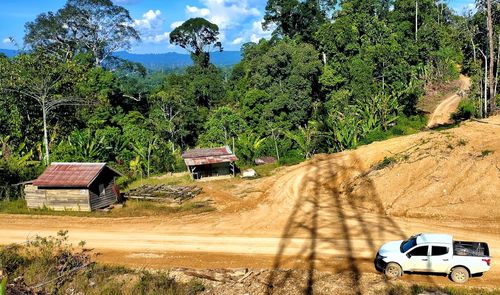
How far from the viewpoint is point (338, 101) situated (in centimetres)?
4922

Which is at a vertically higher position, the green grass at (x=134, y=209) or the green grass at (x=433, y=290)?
the green grass at (x=134, y=209)

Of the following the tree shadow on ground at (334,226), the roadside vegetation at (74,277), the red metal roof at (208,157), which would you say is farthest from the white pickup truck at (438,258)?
the red metal roof at (208,157)

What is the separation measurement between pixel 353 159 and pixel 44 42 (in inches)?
1950

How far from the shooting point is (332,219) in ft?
81.7

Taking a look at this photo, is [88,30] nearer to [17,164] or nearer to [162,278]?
[17,164]

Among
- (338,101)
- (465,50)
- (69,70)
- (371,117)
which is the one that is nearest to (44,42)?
(69,70)

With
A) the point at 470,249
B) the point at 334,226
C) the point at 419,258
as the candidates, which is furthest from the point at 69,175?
the point at 470,249

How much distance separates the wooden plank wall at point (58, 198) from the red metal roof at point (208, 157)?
9.31 m

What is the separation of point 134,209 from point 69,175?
4.74 m

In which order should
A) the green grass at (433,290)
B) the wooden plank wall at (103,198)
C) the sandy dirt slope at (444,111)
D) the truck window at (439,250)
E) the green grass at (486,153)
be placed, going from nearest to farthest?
the green grass at (433,290)
the truck window at (439,250)
the green grass at (486,153)
the wooden plank wall at (103,198)
the sandy dirt slope at (444,111)

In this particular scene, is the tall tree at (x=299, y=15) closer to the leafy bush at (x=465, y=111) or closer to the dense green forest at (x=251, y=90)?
the dense green forest at (x=251, y=90)

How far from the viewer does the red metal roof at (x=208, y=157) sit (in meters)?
35.6

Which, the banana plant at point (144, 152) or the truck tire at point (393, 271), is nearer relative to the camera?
the truck tire at point (393, 271)

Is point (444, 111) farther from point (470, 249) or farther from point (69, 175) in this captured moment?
point (69, 175)
